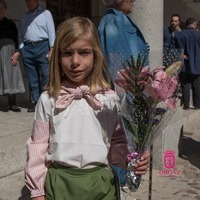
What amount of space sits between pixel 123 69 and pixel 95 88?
179 millimetres

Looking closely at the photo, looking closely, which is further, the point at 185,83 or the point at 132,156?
the point at 185,83

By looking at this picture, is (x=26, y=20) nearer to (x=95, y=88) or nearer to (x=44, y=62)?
(x=44, y=62)

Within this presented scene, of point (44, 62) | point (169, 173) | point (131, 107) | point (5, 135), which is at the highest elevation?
point (131, 107)

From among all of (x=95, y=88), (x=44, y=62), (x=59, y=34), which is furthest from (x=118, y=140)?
(x=44, y=62)

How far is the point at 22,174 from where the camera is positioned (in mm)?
3701

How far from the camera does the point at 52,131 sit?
1.95 meters

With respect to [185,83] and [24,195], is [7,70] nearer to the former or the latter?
[24,195]

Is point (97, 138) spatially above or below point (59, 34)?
below

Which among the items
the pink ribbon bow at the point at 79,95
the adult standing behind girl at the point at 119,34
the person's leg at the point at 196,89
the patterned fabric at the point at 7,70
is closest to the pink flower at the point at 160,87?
the pink ribbon bow at the point at 79,95
